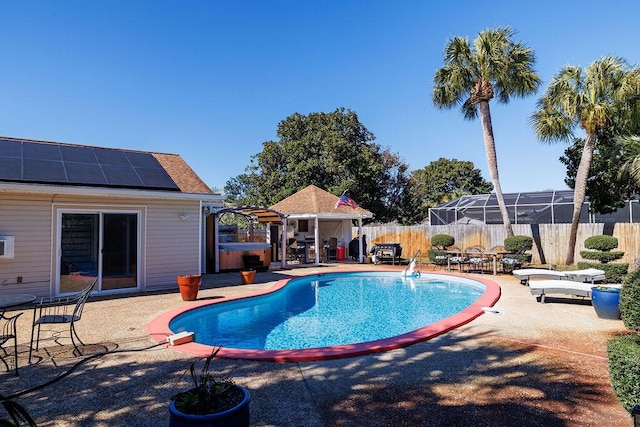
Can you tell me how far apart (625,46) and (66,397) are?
60.2 feet

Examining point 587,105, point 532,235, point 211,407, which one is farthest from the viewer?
point 532,235

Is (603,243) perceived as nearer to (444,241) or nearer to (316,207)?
(444,241)

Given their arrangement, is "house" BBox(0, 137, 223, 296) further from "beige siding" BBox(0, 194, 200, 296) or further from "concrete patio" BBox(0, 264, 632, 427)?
"concrete patio" BBox(0, 264, 632, 427)

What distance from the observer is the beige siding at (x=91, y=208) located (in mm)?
8531

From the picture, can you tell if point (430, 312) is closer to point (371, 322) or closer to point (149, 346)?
Result: point (371, 322)

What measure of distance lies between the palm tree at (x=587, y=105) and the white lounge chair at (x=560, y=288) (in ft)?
28.0

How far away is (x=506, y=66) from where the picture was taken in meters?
15.7

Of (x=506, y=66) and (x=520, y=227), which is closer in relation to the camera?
(x=506, y=66)

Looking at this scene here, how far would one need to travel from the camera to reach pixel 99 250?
375 inches

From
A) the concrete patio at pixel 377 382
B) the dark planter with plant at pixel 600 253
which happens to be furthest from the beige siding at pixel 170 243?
the dark planter with plant at pixel 600 253

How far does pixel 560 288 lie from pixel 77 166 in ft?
40.5

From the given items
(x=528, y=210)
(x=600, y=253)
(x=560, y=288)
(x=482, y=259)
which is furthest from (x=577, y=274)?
(x=528, y=210)

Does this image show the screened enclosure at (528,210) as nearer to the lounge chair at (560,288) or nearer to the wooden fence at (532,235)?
the wooden fence at (532,235)

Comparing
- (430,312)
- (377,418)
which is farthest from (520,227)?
(377,418)
